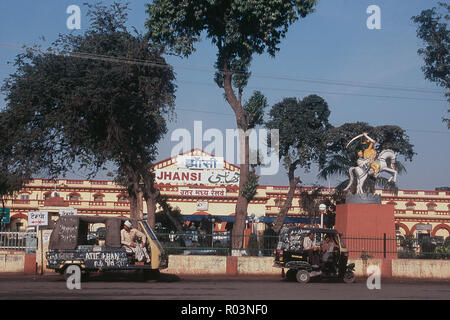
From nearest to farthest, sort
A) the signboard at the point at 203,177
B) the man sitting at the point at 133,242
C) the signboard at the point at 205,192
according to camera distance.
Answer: the man sitting at the point at 133,242, the signboard at the point at 205,192, the signboard at the point at 203,177

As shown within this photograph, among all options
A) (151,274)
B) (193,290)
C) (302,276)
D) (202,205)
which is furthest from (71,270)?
(202,205)

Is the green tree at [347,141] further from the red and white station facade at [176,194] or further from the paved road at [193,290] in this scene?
the paved road at [193,290]

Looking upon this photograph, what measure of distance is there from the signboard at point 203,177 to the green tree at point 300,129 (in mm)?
9805

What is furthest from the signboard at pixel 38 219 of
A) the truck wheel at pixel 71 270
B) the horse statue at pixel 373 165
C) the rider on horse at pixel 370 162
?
the rider on horse at pixel 370 162

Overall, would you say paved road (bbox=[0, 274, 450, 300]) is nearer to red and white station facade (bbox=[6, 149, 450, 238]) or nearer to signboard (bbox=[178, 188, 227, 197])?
signboard (bbox=[178, 188, 227, 197])

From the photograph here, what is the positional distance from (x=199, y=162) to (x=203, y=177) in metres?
1.60

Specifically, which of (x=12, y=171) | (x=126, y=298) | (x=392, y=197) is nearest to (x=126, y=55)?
(x=12, y=171)

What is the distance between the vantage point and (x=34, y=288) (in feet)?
46.2

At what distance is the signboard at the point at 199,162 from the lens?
51.2 m

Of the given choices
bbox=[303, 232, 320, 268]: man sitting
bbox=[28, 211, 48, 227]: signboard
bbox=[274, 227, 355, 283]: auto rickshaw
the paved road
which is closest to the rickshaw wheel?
bbox=[274, 227, 355, 283]: auto rickshaw

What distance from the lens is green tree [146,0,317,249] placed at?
24656 mm
